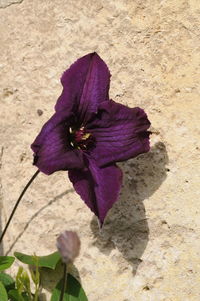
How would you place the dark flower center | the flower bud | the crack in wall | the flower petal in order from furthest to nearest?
the crack in wall, the dark flower center, the flower petal, the flower bud

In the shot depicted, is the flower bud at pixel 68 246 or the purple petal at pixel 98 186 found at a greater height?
the flower bud at pixel 68 246

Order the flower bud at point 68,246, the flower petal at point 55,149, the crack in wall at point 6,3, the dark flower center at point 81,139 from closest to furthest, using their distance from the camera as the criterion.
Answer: the flower bud at point 68,246
the flower petal at point 55,149
the dark flower center at point 81,139
the crack in wall at point 6,3

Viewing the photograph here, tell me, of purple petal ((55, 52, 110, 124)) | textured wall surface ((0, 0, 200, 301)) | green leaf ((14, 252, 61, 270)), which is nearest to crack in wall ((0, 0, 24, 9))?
textured wall surface ((0, 0, 200, 301))

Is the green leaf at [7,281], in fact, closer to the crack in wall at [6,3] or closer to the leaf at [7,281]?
the leaf at [7,281]

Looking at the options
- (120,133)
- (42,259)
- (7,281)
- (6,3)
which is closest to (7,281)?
(7,281)

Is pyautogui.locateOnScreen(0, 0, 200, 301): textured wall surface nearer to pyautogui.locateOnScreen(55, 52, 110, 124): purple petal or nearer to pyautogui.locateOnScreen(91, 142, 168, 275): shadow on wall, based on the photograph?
pyautogui.locateOnScreen(91, 142, 168, 275): shadow on wall

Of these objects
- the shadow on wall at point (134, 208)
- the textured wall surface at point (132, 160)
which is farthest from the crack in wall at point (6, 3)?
the shadow on wall at point (134, 208)

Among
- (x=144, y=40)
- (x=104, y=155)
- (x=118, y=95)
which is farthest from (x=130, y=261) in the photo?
(x=144, y=40)

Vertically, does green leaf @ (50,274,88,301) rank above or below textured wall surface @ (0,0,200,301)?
below
